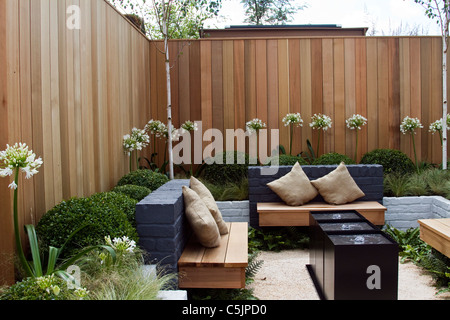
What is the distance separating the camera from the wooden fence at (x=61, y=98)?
2930mm

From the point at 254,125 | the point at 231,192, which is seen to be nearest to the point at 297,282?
the point at 231,192

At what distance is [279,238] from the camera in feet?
16.5

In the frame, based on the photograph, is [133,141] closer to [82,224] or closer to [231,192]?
[231,192]

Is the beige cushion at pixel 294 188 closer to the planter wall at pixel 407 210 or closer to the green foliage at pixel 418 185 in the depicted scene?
the planter wall at pixel 407 210

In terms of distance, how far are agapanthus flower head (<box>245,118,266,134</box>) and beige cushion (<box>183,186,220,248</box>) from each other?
3617 millimetres

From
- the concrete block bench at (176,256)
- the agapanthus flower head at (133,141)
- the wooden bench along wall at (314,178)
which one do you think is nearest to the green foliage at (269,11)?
the agapanthus flower head at (133,141)

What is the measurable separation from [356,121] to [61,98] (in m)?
4.77

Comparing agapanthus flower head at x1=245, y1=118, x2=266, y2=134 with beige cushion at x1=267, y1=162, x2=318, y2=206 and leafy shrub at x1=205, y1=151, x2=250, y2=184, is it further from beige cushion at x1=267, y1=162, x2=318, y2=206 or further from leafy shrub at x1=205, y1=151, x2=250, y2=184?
beige cushion at x1=267, y1=162, x2=318, y2=206

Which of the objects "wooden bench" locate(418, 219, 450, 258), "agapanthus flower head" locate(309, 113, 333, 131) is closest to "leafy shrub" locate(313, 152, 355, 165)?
"agapanthus flower head" locate(309, 113, 333, 131)

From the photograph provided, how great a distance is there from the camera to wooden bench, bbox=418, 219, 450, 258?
3.56 metres

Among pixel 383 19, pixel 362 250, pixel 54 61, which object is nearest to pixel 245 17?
pixel 383 19

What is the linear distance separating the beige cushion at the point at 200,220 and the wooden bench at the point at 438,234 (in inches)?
71.8

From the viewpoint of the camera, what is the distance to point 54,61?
11.8 feet
